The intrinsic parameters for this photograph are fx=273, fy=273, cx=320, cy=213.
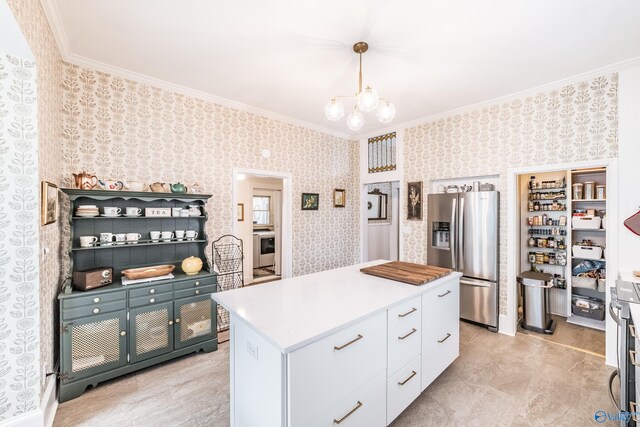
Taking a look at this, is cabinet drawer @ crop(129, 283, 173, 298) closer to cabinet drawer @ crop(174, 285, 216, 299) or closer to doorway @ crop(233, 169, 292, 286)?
cabinet drawer @ crop(174, 285, 216, 299)

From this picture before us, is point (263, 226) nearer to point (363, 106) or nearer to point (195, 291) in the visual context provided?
point (195, 291)

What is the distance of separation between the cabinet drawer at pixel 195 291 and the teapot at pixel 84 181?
122 centimetres

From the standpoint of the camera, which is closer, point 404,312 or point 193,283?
point 404,312

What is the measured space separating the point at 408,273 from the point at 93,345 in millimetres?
2679

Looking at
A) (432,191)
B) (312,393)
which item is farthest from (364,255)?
(312,393)

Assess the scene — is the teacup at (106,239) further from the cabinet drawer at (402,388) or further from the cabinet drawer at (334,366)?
the cabinet drawer at (402,388)

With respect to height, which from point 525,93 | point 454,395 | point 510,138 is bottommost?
point 454,395

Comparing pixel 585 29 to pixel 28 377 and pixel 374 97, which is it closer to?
pixel 374 97

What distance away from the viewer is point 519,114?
3260 millimetres

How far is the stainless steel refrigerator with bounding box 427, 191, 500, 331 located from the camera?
11.2ft

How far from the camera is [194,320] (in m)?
2.79

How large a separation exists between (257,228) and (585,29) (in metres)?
6.17

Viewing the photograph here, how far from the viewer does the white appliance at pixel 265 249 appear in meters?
6.39

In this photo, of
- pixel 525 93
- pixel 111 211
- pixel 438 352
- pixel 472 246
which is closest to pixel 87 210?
pixel 111 211
